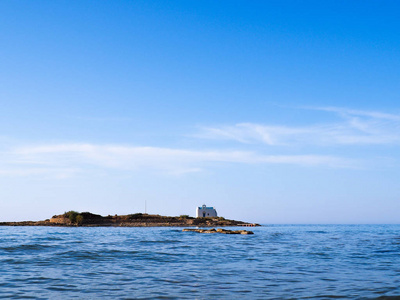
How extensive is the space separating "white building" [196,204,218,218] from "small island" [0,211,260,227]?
26.0 feet

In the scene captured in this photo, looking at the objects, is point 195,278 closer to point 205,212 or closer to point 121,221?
point 121,221

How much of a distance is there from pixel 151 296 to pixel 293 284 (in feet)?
20.9

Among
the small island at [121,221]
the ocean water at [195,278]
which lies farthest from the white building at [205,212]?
the ocean water at [195,278]

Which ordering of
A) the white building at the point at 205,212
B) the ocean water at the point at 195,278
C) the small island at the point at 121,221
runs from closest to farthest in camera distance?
the ocean water at the point at 195,278 → the small island at the point at 121,221 → the white building at the point at 205,212

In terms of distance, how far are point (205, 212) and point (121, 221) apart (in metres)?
35.6

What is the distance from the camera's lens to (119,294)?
1421cm

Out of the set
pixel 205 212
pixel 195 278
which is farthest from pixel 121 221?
pixel 195 278

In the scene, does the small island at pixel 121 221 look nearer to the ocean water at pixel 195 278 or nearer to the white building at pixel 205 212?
the white building at pixel 205 212

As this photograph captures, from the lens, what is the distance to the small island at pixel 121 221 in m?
122

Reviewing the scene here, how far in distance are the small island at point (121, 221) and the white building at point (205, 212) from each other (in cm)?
792

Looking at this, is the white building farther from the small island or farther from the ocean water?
the ocean water

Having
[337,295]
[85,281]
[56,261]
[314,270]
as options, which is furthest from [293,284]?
[56,261]

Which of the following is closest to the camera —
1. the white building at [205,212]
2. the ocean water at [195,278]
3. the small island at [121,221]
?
the ocean water at [195,278]

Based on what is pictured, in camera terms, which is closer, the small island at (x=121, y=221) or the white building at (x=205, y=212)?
the small island at (x=121, y=221)
